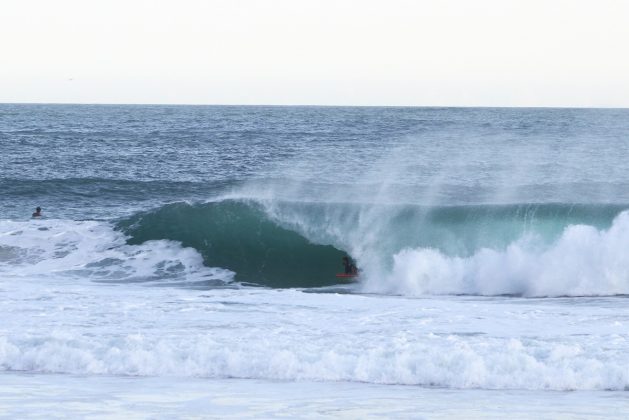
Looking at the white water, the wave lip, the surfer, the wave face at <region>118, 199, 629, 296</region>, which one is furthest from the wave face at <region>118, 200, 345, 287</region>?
the wave lip

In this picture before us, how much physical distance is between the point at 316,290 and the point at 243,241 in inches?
148

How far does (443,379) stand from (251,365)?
76.5 inches

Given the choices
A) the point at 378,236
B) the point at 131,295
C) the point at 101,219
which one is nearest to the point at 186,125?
the point at 101,219

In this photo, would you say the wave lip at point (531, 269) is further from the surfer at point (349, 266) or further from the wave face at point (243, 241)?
the wave face at point (243, 241)

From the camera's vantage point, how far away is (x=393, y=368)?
1005cm

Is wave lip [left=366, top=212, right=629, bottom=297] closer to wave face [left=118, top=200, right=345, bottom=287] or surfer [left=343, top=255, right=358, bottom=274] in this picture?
surfer [left=343, top=255, right=358, bottom=274]

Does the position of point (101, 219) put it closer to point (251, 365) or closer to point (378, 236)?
point (378, 236)

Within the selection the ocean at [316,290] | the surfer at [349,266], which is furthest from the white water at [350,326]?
the surfer at [349,266]

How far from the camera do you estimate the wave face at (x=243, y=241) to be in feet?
A: 61.1

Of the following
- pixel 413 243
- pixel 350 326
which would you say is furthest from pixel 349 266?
pixel 350 326

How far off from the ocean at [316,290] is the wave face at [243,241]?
5 cm

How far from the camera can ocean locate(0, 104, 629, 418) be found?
31.1ft

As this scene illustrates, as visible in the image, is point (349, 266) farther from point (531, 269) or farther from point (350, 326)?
point (350, 326)

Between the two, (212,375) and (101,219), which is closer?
→ (212,375)
